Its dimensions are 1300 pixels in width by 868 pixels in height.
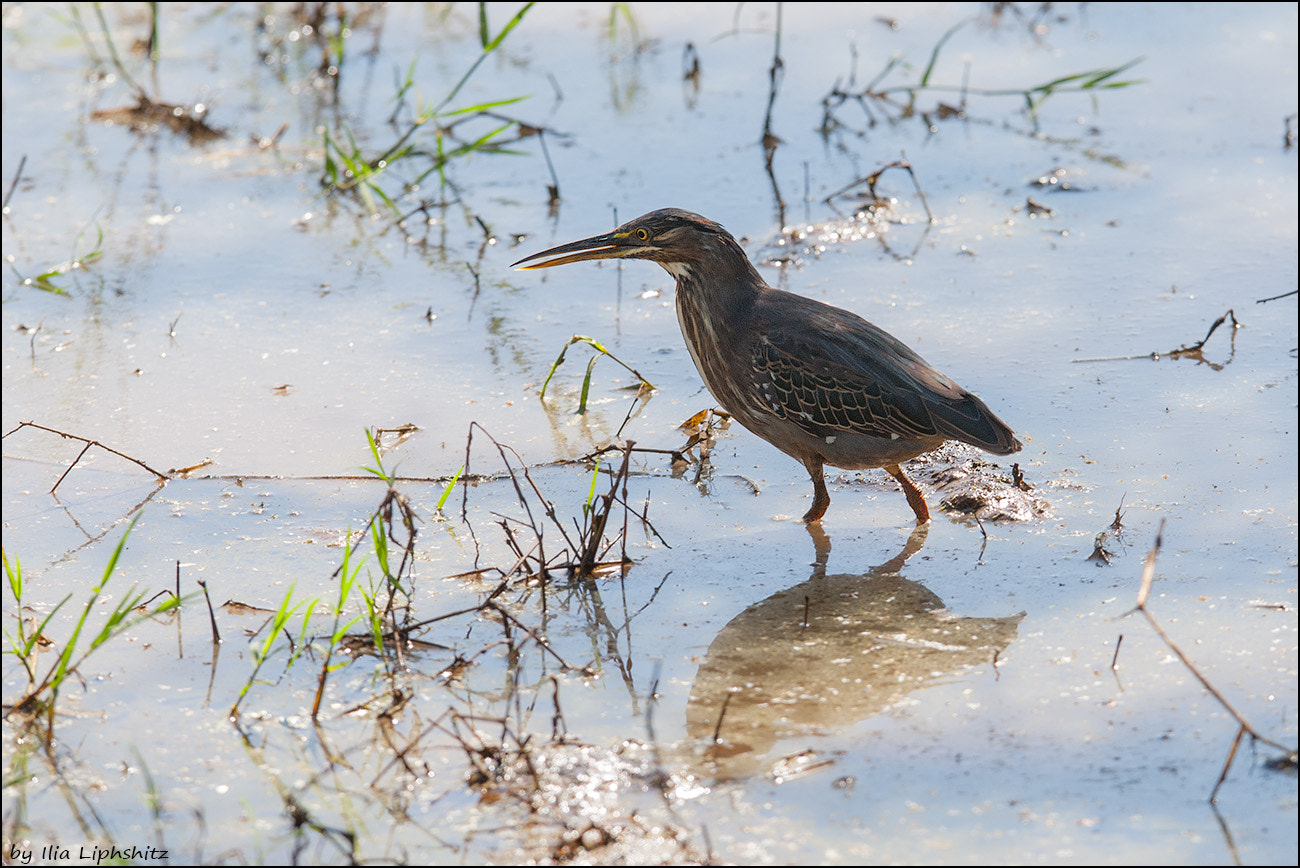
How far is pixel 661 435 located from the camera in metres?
5.27

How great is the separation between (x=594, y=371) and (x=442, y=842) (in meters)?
2.89

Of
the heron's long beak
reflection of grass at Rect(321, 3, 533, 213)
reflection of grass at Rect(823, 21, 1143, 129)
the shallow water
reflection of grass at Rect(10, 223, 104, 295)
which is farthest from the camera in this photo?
reflection of grass at Rect(823, 21, 1143, 129)

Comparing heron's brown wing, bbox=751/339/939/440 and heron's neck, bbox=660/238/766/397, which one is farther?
heron's neck, bbox=660/238/766/397

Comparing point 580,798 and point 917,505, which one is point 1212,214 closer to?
point 917,505

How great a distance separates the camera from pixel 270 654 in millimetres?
3875

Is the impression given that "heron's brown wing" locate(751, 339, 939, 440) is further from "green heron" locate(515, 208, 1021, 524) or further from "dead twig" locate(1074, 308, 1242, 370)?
"dead twig" locate(1074, 308, 1242, 370)

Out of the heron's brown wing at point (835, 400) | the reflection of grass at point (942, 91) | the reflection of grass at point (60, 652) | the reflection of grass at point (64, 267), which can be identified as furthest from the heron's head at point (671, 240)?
the reflection of grass at point (942, 91)

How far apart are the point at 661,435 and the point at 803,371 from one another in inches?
30.5

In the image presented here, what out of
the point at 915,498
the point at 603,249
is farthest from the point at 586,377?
the point at 915,498

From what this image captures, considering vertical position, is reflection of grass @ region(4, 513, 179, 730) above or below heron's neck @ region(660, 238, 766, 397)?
below

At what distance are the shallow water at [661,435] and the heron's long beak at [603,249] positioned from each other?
25.5 inches

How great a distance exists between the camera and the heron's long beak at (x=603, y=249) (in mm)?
5070

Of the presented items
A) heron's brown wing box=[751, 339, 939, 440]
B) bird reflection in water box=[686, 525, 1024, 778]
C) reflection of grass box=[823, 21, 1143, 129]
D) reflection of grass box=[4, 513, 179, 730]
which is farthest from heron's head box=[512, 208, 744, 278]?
reflection of grass box=[823, 21, 1143, 129]

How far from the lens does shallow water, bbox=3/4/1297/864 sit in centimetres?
328
